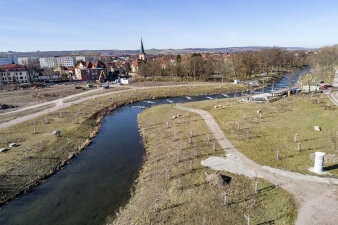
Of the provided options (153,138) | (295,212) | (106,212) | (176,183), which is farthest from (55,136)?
(295,212)

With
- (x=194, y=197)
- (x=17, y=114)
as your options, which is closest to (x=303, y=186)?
(x=194, y=197)

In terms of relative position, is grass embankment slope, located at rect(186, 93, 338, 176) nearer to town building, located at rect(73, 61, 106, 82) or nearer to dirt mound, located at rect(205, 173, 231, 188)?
dirt mound, located at rect(205, 173, 231, 188)

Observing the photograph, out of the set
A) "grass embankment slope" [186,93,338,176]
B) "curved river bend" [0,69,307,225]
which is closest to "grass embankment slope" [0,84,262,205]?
"curved river bend" [0,69,307,225]

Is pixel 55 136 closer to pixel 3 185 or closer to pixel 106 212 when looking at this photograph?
pixel 3 185

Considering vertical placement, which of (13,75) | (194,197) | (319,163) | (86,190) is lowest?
(86,190)

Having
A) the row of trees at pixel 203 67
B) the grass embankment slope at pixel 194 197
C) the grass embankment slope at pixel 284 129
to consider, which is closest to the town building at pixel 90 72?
the row of trees at pixel 203 67

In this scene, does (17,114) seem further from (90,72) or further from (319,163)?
(90,72)
